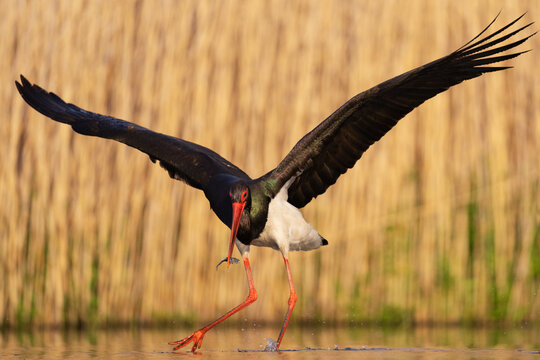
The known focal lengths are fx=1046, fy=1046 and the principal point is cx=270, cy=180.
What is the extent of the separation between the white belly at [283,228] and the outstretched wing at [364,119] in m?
0.10

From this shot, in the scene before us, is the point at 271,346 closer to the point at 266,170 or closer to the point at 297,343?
the point at 297,343

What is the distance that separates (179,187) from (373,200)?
53.3 inches

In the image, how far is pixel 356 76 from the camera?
24.0ft

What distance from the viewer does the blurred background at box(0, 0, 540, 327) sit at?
720 centimetres

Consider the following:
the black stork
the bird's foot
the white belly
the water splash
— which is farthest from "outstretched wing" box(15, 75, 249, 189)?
the water splash

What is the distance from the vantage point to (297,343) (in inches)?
245

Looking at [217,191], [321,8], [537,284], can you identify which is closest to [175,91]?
A: [321,8]

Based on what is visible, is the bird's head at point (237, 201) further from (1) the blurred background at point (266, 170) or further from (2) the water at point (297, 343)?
(1) the blurred background at point (266, 170)

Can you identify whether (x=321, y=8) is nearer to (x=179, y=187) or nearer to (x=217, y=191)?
(x=179, y=187)

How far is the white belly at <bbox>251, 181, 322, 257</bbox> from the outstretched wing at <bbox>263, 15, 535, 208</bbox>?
104mm

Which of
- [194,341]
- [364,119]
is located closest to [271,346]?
[194,341]

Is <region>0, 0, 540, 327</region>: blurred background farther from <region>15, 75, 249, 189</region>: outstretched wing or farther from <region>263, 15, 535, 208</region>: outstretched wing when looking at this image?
<region>263, 15, 535, 208</region>: outstretched wing

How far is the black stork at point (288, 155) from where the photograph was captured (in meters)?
5.45

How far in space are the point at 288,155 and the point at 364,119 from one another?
1.64ft
